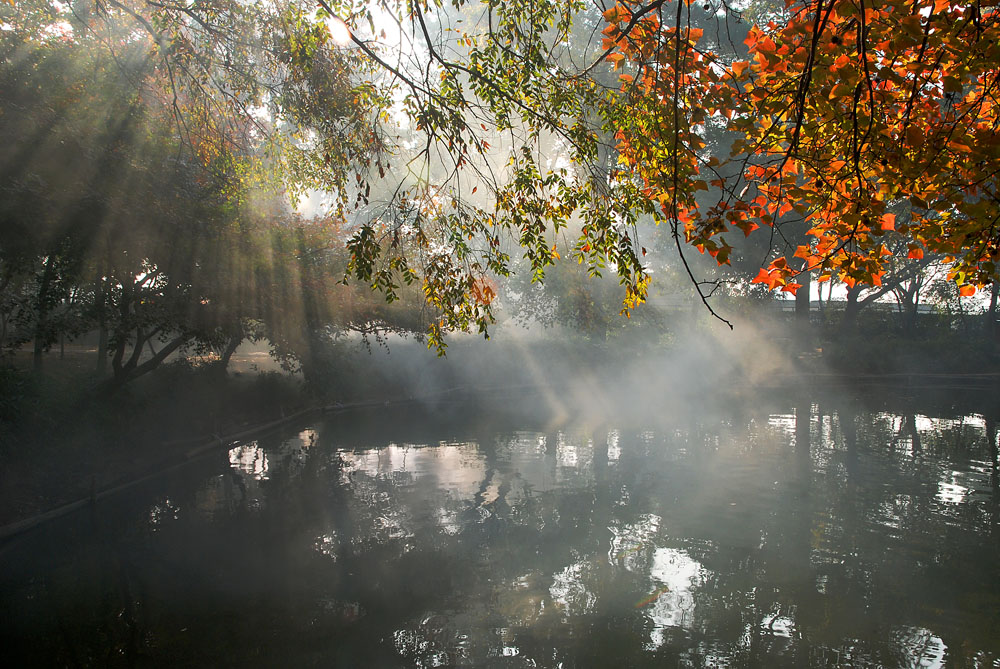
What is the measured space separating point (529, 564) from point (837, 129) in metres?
6.99

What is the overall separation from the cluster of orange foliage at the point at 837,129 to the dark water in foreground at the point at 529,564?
4538 mm

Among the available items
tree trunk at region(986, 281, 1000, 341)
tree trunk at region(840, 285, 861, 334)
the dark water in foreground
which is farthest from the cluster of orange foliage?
tree trunk at region(986, 281, 1000, 341)

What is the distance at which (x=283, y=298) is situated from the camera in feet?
54.4

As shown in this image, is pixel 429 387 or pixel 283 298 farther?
pixel 429 387

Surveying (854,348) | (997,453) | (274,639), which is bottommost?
(274,639)

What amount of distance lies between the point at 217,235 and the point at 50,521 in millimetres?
6034

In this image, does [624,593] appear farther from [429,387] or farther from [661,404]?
[429,387]

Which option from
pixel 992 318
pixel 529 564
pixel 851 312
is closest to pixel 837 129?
pixel 529 564

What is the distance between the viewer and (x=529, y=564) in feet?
32.1

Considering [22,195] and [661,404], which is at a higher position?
[22,195]

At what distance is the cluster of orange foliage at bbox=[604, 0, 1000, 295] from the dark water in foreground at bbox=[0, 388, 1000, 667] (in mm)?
4538

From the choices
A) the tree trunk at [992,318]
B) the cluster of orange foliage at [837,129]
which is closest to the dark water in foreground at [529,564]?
the cluster of orange foliage at [837,129]

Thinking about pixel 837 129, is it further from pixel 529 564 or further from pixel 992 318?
pixel 992 318

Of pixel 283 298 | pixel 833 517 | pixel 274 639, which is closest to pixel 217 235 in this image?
pixel 283 298
